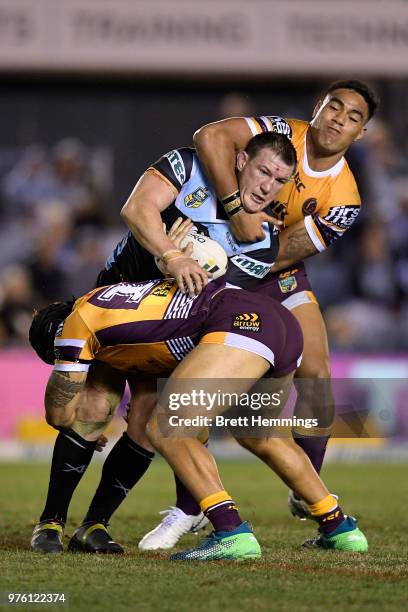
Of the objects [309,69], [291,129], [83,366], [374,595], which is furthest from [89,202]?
[374,595]

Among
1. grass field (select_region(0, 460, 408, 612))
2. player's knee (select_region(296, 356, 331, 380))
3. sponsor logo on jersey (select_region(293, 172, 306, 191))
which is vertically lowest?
grass field (select_region(0, 460, 408, 612))

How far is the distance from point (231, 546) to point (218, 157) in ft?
6.44

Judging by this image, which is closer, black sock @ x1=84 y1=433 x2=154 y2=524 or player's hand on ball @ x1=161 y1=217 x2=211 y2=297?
player's hand on ball @ x1=161 y1=217 x2=211 y2=297

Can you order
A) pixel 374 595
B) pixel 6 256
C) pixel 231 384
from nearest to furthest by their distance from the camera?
1. pixel 374 595
2. pixel 231 384
3. pixel 6 256

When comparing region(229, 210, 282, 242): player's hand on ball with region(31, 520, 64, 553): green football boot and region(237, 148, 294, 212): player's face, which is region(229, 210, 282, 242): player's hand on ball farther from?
region(31, 520, 64, 553): green football boot

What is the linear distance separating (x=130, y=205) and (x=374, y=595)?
2.36 metres

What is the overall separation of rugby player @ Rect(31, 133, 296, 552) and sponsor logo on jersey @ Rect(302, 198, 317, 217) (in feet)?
1.97

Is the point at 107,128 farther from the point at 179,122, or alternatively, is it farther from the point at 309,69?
the point at 309,69

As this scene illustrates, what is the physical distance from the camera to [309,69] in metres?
15.3

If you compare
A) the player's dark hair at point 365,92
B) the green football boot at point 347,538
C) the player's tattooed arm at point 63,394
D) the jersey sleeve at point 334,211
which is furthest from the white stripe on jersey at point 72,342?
the player's dark hair at point 365,92

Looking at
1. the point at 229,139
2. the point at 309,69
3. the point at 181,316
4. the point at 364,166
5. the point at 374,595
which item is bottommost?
the point at 374,595

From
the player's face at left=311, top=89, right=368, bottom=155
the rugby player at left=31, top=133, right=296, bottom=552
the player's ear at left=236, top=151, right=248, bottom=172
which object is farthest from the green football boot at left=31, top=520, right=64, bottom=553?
the player's face at left=311, top=89, right=368, bottom=155

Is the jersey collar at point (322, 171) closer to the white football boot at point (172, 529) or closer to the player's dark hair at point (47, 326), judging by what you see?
the player's dark hair at point (47, 326)

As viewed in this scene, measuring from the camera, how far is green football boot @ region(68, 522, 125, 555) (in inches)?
209
